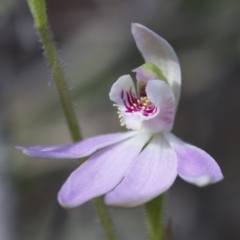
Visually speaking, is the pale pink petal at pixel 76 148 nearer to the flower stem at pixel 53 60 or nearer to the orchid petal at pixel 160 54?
the flower stem at pixel 53 60

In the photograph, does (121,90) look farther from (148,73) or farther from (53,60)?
(53,60)

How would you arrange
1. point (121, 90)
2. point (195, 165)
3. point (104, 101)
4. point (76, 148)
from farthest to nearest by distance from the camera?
1. point (104, 101)
2. point (121, 90)
3. point (76, 148)
4. point (195, 165)

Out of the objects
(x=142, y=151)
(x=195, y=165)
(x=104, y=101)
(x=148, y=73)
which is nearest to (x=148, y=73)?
(x=148, y=73)

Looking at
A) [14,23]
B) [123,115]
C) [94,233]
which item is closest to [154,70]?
[123,115]

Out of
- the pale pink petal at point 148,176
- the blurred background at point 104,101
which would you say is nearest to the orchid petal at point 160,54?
the pale pink petal at point 148,176

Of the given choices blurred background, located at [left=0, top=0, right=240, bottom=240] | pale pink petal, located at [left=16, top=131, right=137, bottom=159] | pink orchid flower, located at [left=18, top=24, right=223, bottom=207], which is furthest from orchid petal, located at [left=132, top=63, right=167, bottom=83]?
blurred background, located at [left=0, top=0, right=240, bottom=240]

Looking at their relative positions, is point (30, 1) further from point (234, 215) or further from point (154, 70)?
point (234, 215)
